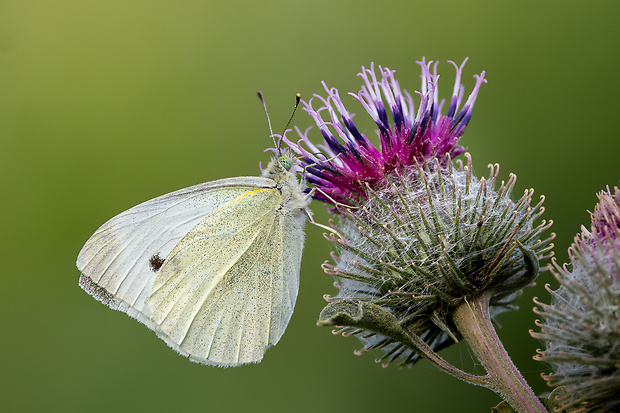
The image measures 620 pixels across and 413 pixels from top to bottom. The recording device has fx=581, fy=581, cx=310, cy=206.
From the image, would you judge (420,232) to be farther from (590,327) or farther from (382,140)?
(590,327)

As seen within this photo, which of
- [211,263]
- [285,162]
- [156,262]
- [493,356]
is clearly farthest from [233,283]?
[493,356]

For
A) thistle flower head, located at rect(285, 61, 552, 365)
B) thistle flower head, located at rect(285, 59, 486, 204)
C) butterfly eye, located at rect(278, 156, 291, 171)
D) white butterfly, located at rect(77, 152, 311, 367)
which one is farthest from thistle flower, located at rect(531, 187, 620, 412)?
butterfly eye, located at rect(278, 156, 291, 171)

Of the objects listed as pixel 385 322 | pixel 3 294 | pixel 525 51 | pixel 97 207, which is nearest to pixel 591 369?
pixel 385 322

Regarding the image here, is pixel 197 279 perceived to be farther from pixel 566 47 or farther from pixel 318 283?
pixel 566 47

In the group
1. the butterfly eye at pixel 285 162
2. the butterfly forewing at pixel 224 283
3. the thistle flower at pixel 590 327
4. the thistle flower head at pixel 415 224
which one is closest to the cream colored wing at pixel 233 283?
the butterfly forewing at pixel 224 283

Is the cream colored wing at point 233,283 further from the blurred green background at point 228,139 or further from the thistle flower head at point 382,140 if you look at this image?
the blurred green background at point 228,139

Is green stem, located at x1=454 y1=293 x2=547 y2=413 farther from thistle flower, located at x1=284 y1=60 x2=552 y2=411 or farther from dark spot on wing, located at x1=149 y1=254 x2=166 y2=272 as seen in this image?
dark spot on wing, located at x1=149 y1=254 x2=166 y2=272
